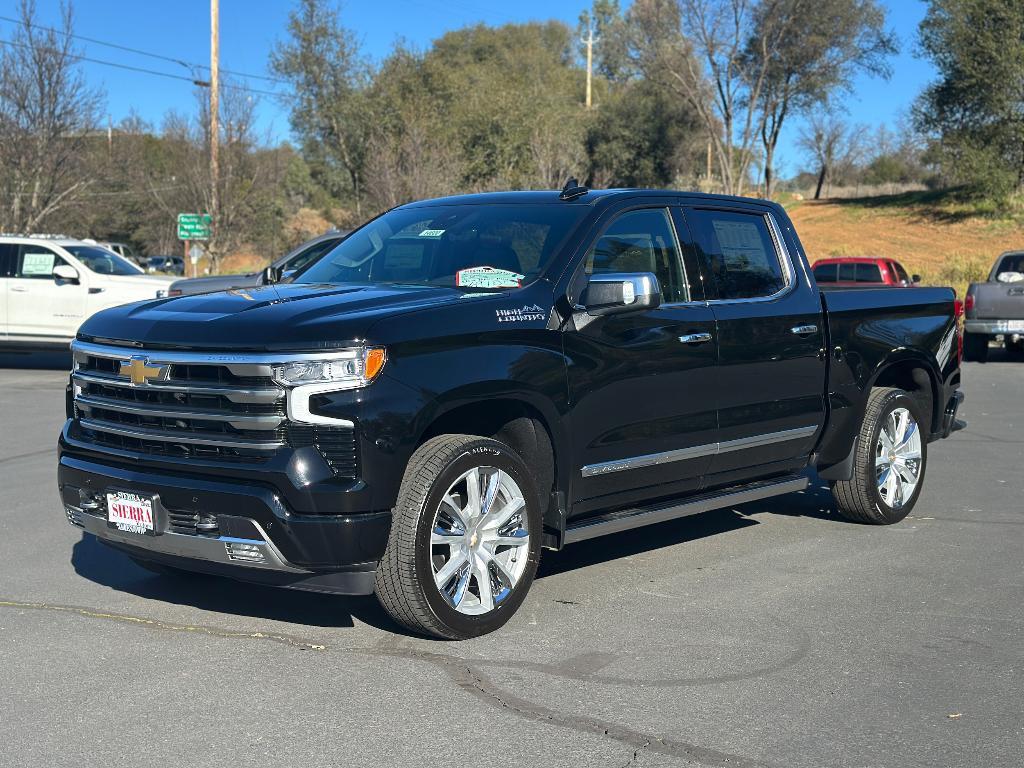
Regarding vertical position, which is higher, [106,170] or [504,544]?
[106,170]

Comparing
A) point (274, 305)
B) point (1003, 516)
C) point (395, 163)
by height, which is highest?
point (395, 163)

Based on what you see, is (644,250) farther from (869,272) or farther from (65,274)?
(869,272)

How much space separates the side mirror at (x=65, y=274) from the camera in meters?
17.5

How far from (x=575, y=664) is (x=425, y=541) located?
796 millimetres

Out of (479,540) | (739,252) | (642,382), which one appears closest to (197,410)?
(479,540)

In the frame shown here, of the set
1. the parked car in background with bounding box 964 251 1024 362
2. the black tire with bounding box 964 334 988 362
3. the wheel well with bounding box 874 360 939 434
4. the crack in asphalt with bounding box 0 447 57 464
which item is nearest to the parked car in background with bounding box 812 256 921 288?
the black tire with bounding box 964 334 988 362

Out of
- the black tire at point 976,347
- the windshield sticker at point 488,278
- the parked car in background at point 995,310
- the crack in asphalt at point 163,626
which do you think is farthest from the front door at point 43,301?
the black tire at point 976,347

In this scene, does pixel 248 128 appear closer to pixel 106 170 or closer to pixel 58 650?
pixel 106 170

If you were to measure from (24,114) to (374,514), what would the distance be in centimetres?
2738

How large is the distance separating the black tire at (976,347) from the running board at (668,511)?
46.8 feet

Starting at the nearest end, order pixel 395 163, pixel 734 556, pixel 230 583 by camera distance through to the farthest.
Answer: pixel 230 583 < pixel 734 556 < pixel 395 163

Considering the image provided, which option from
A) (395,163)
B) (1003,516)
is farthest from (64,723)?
(395,163)

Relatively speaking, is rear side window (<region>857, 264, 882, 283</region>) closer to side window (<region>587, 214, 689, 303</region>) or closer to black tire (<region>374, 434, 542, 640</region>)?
side window (<region>587, 214, 689, 303</region>)

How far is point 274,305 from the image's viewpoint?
5164 mm
